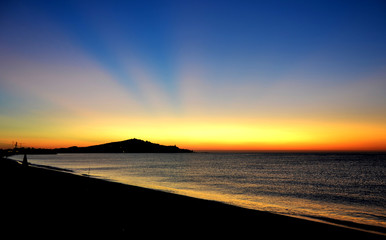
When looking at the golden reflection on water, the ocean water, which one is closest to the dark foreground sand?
the golden reflection on water

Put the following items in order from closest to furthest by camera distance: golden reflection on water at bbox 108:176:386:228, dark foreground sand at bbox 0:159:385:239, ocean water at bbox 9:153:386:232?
dark foreground sand at bbox 0:159:385:239 → golden reflection on water at bbox 108:176:386:228 → ocean water at bbox 9:153:386:232

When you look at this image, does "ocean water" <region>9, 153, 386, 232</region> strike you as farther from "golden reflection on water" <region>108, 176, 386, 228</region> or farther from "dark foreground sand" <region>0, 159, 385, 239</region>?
"dark foreground sand" <region>0, 159, 385, 239</region>

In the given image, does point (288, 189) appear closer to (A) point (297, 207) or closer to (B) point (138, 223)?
(A) point (297, 207)

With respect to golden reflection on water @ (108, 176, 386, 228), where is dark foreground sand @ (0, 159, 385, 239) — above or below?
above

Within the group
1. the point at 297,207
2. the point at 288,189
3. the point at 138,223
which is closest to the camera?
the point at 138,223

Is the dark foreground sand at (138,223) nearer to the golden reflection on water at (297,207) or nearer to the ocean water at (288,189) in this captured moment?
the golden reflection on water at (297,207)

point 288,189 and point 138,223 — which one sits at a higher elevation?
point 138,223

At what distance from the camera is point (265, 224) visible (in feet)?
29.9

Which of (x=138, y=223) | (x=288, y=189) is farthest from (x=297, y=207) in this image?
(x=138, y=223)

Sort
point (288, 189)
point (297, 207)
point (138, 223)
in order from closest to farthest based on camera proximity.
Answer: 1. point (138, 223)
2. point (297, 207)
3. point (288, 189)

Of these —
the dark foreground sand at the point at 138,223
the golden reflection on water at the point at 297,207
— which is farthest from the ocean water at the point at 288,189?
the dark foreground sand at the point at 138,223

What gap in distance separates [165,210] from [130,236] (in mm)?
4199

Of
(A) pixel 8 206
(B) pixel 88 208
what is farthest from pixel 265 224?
(A) pixel 8 206

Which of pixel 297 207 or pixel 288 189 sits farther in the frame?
pixel 288 189
